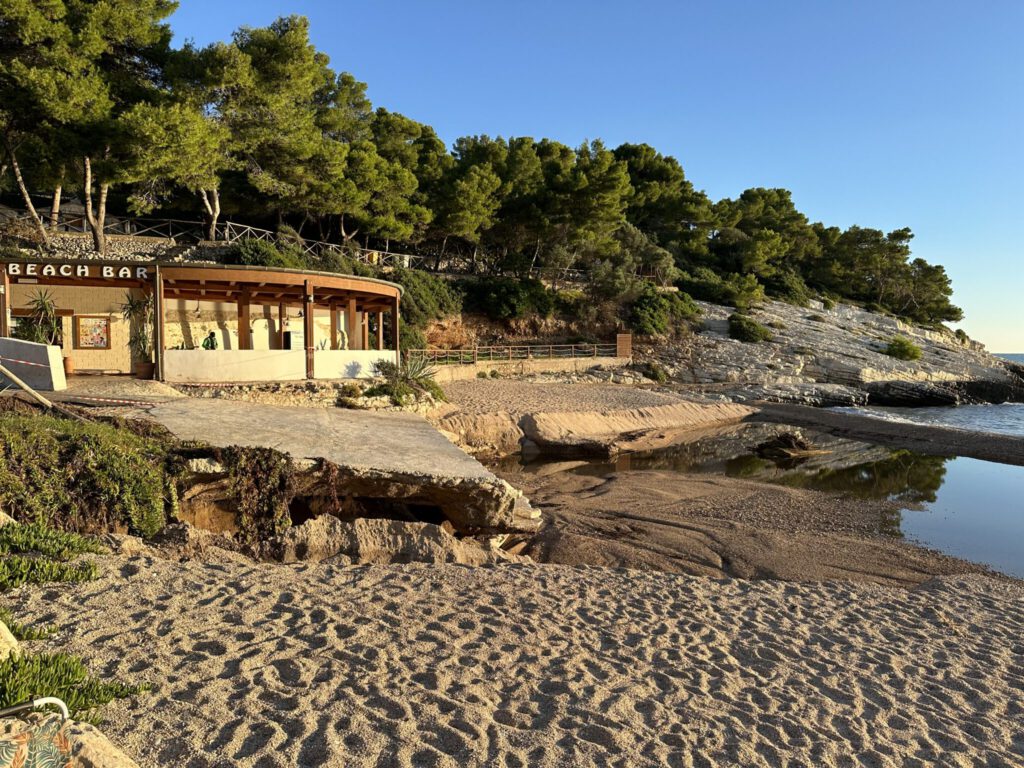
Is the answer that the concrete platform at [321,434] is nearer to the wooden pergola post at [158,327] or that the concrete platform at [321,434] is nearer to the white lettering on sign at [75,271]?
the wooden pergola post at [158,327]

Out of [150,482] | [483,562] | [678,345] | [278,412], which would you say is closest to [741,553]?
[483,562]

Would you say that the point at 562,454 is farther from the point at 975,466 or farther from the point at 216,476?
the point at 975,466

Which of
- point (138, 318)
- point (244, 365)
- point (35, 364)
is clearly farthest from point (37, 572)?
point (138, 318)

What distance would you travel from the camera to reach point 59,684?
3.17m

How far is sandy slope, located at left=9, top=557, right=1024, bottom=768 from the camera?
11.0 feet

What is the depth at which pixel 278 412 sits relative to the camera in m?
12.7

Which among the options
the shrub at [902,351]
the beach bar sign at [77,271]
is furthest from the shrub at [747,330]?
the beach bar sign at [77,271]

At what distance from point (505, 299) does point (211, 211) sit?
1732 centimetres

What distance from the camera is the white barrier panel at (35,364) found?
12.2 metres

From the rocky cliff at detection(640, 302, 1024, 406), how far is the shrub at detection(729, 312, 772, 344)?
0.49 m

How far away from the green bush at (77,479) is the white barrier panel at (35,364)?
6190mm

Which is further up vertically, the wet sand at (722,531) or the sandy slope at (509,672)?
the sandy slope at (509,672)

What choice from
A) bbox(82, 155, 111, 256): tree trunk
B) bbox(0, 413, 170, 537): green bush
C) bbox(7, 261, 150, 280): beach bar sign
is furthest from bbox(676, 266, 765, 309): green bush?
bbox(0, 413, 170, 537): green bush

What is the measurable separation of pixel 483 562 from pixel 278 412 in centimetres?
727
